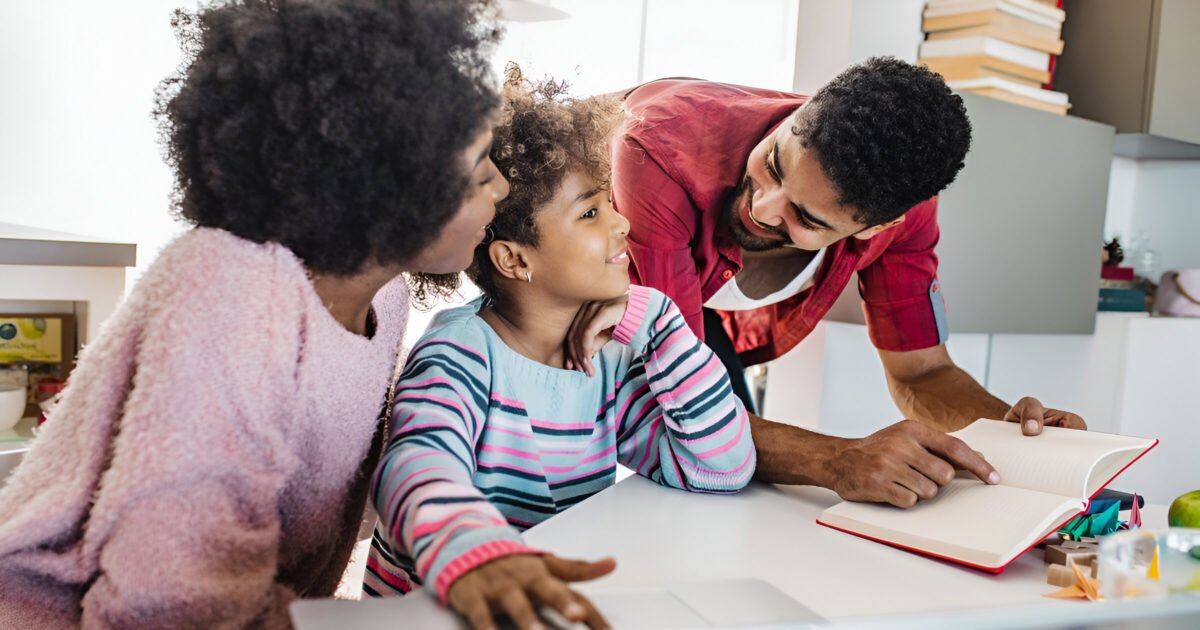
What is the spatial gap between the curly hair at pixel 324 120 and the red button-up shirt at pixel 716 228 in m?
0.61

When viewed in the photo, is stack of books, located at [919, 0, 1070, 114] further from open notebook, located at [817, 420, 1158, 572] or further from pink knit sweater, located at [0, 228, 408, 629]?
pink knit sweater, located at [0, 228, 408, 629]

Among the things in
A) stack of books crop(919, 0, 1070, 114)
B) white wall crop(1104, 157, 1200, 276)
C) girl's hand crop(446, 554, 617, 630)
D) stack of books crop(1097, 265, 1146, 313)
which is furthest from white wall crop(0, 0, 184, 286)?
white wall crop(1104, 157, 1200, 276)

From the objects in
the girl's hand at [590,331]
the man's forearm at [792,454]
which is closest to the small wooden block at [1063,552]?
the man's forearm at [792,454]

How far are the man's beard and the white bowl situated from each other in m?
1.39

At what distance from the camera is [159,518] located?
1.93 feet

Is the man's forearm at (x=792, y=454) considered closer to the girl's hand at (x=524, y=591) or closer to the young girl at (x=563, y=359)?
the young girl at (x=563, y=359)

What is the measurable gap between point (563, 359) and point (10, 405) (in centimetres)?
130

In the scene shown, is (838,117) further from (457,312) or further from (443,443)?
(443,443)

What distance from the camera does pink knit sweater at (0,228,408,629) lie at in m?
0.59

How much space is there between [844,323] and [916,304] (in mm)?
703

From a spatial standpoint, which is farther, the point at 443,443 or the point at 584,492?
the point at 584,492

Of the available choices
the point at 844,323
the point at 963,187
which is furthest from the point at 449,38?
the point at 963,187

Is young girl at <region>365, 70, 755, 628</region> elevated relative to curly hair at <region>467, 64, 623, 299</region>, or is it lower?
lower

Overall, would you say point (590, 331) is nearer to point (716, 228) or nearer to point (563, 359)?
point (563, 359)
